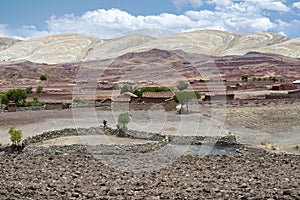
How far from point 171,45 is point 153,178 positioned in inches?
4842

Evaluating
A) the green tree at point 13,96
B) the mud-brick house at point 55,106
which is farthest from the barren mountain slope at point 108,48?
the green tree at point 13,96

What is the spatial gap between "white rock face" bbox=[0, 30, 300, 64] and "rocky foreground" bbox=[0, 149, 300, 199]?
357ft

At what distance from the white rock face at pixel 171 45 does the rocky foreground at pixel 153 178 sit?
109 meters

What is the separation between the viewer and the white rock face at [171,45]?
136 metres

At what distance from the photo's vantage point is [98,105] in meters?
41.9

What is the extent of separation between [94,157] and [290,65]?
320 feet

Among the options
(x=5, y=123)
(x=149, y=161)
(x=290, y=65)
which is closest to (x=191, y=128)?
(x=149, y=161)

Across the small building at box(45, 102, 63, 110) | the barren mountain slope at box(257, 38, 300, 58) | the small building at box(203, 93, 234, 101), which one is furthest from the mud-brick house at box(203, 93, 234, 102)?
the barren mountain slope at box(257, 38, 300, 58)

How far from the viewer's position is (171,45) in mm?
134250

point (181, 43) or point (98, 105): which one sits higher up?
point (181, 43)

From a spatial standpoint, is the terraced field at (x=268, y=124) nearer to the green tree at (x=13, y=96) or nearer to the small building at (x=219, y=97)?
the small building at (x=219, y=97)

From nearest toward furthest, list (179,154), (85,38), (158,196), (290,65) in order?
(158,196)
(179,154)
(290,65)
(85,38)

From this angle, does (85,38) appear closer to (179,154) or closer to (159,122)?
(159,122)

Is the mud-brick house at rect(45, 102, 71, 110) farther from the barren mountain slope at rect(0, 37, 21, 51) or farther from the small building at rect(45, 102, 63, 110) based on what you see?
the barren mountain slope at rect(0, 37, 21, 51)
